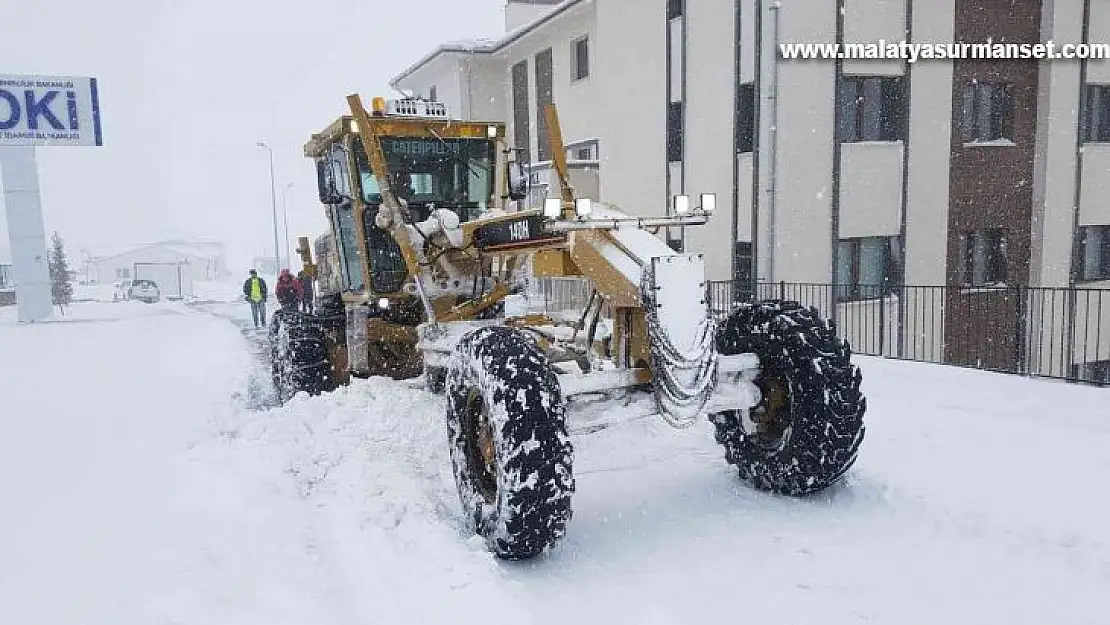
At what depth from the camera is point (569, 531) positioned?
4.61 metres

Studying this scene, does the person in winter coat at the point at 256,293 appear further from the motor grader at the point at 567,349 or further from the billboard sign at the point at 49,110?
the motor grader at the point at 567,349

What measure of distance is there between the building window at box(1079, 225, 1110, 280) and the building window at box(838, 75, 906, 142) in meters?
5.33

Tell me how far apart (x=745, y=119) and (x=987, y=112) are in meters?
4.80

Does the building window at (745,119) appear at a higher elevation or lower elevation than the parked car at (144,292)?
higher

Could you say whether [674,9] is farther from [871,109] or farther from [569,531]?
[569,531]

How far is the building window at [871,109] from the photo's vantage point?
43.7 ft

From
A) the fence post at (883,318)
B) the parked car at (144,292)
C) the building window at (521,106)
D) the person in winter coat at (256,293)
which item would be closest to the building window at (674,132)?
the fence post at (883,318)

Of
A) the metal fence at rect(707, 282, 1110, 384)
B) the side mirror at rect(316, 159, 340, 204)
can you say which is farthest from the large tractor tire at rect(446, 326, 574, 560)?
the metal fence at rect(707, 282, 1110, 384)

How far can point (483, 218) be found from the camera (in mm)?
6199

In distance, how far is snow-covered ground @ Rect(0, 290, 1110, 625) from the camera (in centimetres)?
358

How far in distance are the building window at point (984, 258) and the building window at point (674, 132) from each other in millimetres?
5714

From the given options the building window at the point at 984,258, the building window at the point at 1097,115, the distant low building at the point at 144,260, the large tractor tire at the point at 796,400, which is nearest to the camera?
the large tractor tire at the point at 796,400

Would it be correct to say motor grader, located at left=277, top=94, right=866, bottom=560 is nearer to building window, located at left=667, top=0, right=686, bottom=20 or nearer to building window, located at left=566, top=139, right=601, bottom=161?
building window, located at left=667, top=0, right=686, bottom=20

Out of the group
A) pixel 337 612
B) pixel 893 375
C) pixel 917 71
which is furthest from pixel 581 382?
pixel 917 71
